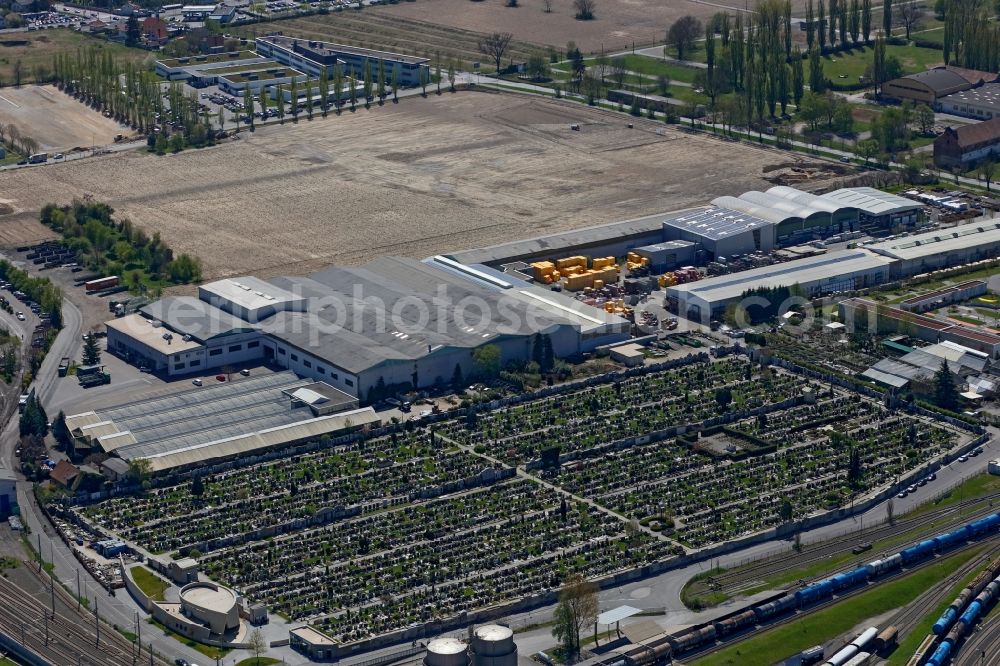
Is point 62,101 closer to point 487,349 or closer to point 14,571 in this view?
point 487,349

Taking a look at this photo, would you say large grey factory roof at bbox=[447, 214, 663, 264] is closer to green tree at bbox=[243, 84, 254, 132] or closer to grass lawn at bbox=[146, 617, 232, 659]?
green tree at bbox=[243, 84, 254, 132]

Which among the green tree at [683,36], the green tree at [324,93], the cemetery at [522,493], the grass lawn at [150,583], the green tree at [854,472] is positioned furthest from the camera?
the green tree at [683,36]

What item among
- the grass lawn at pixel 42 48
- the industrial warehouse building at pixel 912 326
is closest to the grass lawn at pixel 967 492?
the industrial warehouse building at pixel 912 326

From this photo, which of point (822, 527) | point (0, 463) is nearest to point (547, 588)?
point (822, 527)

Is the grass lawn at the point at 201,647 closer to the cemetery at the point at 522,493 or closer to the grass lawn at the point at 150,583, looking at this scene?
the grass lawn at the point at 150,583

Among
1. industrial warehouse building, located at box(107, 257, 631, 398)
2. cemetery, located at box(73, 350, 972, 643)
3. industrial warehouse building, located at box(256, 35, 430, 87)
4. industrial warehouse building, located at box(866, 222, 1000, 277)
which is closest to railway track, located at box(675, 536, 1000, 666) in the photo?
cemetery, located at box(73, 350, 972, 643)

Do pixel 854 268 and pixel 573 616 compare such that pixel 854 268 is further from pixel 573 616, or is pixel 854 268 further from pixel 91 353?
pixel 573 616
